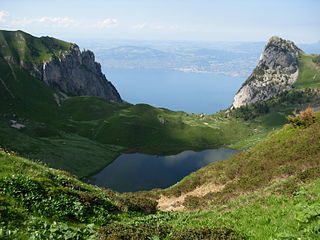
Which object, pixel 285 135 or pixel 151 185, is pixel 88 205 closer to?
Result: pixel 285 135

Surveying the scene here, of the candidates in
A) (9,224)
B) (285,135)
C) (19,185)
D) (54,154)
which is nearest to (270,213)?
(9,224)

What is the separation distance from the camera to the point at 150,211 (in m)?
28.8

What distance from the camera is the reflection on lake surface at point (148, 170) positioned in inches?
5377

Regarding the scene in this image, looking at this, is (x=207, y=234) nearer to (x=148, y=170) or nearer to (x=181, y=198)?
(x=181, y=198)

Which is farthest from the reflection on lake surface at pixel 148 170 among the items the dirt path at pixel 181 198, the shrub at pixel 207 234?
the shrub at pixel 207 234

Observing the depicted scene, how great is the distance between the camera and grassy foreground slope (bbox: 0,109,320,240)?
13.4 meters

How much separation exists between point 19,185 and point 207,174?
98.7 feet

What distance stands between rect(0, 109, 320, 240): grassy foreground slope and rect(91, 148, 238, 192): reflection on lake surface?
106 m

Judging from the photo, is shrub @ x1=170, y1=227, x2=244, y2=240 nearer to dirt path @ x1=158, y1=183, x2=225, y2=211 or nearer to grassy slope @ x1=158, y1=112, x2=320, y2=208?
grassy slope @ x1=158, y1=112, x2=320, y2=208

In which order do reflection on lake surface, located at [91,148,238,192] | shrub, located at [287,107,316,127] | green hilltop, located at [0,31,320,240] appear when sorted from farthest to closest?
reflection on lake surface, located at [91,148,238,192]
shrub, located at [287,107,316,127]
green hilltop, located at [0,31,320,240]

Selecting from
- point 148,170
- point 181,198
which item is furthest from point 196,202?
point 148,170

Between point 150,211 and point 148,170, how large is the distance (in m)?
130

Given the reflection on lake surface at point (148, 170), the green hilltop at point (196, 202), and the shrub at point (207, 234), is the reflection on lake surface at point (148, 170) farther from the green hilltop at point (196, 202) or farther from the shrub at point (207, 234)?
the shrub at point (207, 234)

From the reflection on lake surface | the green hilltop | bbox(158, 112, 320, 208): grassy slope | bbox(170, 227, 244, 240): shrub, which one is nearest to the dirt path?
the green hilltop
